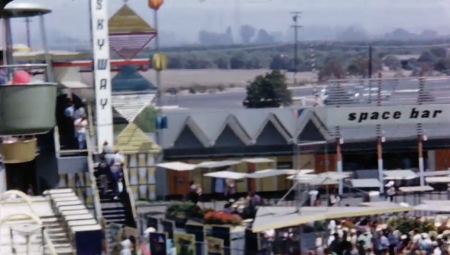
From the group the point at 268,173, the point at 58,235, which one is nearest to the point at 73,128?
the point at 268,173

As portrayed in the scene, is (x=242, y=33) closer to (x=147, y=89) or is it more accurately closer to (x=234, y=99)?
(x=234, y=99)

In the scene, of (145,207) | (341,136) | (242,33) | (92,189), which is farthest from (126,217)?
(242,33)

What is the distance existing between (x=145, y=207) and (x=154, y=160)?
223 cm

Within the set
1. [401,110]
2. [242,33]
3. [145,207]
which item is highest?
[242,33]

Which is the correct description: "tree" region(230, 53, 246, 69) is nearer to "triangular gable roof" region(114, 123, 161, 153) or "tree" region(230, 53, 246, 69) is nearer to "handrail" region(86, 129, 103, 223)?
"triangular gable roof" region(114, 123, 161, 153)

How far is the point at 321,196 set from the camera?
20.1 m

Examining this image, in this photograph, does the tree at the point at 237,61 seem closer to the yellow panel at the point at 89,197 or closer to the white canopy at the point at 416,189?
the white canopy at the point at 416,189

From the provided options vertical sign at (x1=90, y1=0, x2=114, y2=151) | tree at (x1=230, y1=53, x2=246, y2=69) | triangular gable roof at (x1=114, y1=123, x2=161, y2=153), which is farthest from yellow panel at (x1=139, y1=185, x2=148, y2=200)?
tree at (x1=230, y1=53, x2=246, y2=69)

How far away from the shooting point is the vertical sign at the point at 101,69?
19927 mm

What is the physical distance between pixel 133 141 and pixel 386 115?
6.62m

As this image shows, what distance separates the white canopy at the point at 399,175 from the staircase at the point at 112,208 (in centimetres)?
692

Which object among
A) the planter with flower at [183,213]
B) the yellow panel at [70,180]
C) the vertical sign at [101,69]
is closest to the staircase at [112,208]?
the planter with flower at [183,213]

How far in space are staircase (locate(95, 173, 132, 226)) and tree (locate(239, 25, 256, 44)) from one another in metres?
12.6

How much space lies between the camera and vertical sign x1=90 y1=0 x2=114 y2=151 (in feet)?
65.4
